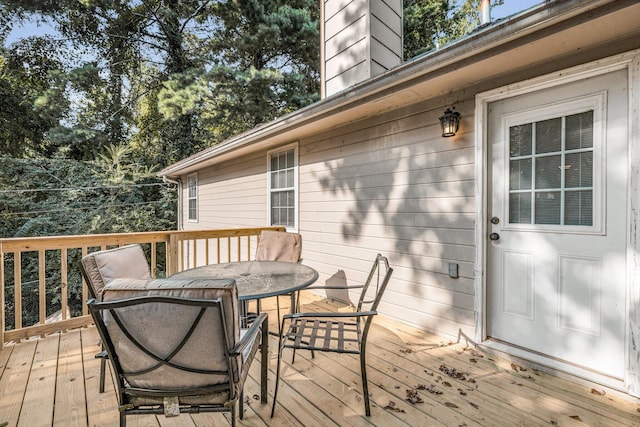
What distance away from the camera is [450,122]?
2.82 meters

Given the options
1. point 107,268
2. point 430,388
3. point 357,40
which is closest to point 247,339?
point 107,268

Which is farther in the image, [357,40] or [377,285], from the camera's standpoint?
[357,40]

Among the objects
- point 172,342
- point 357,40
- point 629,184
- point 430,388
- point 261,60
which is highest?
point 261,60

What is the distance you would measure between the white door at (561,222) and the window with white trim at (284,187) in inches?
117

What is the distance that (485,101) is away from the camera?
2.68 meters

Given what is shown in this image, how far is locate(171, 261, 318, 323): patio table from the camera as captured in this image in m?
2.04

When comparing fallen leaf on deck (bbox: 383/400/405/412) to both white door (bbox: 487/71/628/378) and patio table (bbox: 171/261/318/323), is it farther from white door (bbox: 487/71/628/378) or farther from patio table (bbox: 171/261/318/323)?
white door (bbox: 487/71/628/378)

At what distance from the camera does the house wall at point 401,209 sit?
286cm

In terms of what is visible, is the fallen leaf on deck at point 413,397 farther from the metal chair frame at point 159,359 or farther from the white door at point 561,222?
the metal chair frame at point 159,359

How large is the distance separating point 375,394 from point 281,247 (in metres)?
2.00

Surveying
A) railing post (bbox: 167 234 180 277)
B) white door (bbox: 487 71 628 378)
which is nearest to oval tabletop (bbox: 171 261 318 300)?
railing post (bbox: 167 234 180 277)

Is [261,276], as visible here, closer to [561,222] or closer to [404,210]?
[404,210]

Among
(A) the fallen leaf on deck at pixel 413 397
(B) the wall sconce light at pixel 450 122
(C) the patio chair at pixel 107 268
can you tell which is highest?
(B) the wall sconce light at pixel 450 122

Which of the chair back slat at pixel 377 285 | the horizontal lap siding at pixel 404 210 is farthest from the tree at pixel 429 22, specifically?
the chair back slat at pixel 377 285
